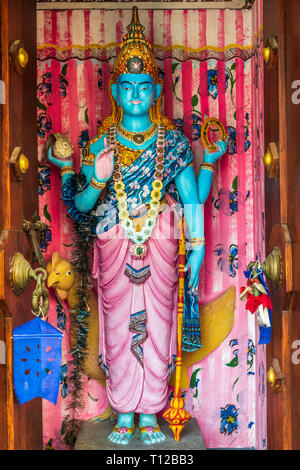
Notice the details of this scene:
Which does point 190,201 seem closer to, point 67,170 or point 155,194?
point 155,194

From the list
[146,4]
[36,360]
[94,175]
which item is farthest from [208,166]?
[36,360]

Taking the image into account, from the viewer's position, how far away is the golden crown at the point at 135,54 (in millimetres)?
2785

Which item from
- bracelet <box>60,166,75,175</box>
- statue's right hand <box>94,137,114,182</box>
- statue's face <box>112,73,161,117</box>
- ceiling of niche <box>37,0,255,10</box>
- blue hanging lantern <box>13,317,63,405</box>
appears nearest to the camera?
blue hanging lantern <box>13,317,63,405</box>

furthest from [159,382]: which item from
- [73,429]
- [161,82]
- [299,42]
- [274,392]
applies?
[299,42]

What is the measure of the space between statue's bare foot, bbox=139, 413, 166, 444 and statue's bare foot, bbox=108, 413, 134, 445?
5 centimetres

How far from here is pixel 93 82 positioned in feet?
10.3

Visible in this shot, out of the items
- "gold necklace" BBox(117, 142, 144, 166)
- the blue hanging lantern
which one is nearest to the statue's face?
"gold necklace" BBox(117, 142, 144, 166)

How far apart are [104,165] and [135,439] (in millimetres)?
1279

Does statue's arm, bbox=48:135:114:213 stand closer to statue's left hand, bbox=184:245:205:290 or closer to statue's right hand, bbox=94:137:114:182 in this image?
statue's right hand, bbox=94:137:114:182

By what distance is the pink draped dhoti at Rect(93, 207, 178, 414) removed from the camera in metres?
2.84

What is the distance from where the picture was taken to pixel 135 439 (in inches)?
112

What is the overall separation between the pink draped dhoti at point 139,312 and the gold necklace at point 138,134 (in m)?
0.35

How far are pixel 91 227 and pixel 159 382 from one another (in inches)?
31.4

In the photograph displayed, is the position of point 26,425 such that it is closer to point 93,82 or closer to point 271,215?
point 271,215
